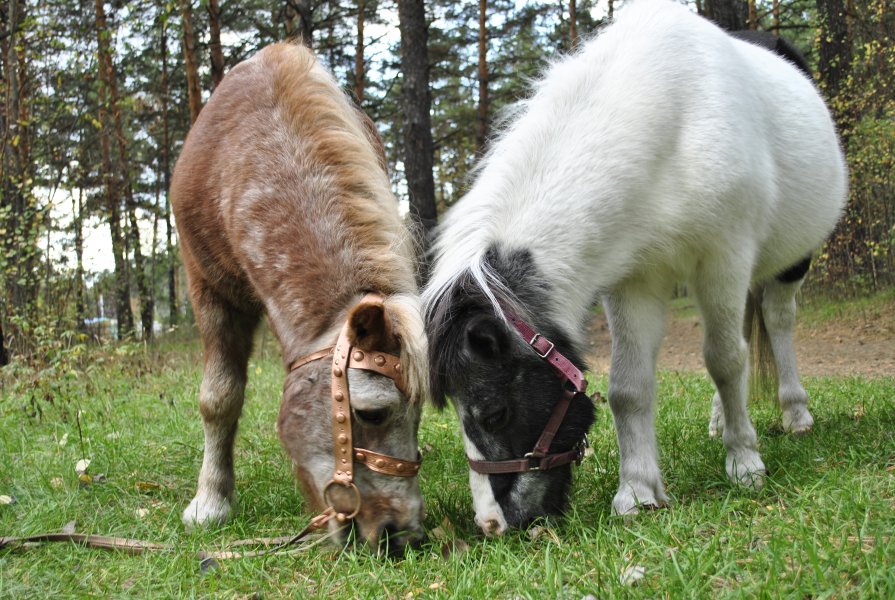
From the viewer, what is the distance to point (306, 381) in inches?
113

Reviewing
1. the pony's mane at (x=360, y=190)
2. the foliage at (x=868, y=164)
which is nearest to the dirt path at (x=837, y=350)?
the foliage at (x=868, y=164)

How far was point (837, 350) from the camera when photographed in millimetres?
9523

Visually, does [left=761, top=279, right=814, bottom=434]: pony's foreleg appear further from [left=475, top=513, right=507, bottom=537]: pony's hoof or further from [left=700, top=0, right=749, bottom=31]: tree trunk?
[left=700, top=0, right=749, bottom=31]: tree trunk

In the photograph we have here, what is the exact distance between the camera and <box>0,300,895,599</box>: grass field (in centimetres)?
215

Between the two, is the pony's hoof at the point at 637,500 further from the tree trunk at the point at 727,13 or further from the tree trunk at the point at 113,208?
the tree trunk at the point at 113,208

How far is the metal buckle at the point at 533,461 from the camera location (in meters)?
2.82

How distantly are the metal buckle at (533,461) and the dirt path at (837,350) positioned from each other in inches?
186

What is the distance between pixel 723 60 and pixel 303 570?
2937 mm

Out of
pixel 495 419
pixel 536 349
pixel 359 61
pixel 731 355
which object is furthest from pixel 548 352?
pixel 359 61

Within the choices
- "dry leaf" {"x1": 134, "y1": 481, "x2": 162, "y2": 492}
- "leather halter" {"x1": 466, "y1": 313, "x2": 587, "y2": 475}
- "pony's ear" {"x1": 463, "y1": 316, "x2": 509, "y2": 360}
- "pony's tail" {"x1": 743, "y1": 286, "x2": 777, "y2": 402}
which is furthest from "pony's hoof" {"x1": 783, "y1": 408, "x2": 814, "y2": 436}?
"dry leaf" {"x1": 134, "y1": 481, "x2": 162, "y2": 492}

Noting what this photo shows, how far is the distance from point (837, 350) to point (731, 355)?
23.3ft

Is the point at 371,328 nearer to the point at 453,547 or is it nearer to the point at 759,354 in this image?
the point at 453,547

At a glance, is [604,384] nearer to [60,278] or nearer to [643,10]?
[643,10]

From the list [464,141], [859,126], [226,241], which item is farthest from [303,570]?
[464,141]
